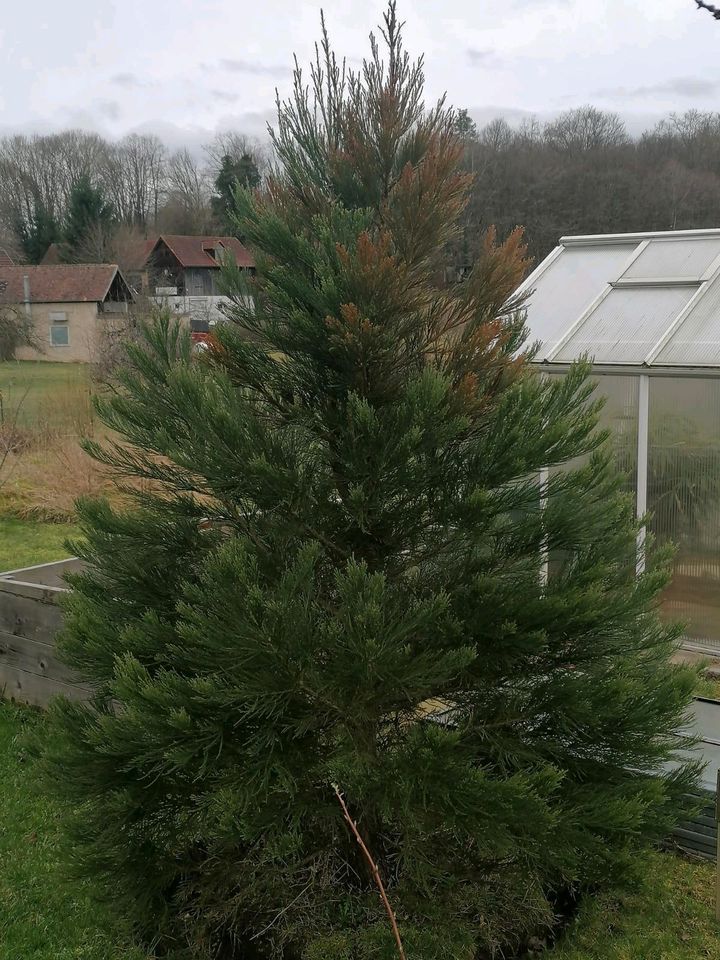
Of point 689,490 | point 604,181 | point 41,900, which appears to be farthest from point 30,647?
point 604,181

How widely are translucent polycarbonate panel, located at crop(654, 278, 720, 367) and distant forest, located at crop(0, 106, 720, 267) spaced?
33.3ft

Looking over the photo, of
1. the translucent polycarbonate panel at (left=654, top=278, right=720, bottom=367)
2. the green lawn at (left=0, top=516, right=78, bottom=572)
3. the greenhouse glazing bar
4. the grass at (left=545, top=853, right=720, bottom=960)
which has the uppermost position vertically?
the translucent polycarbonate panel at (left=654, top=278, right=720, bottom=367)

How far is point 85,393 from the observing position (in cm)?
1498

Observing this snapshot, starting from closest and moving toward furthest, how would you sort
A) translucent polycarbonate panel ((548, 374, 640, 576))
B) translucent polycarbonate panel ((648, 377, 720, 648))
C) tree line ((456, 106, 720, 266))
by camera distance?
1. translucent polycarbonate panel ((648, 377, 720, 648))
2. translucent polycarbonate panel ((548, 374, 640, 576))
3. tree line ((456, 106, 720, 266))

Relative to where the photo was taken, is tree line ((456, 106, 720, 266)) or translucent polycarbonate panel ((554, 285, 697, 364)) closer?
translucent polycarbonate panel ((554, 285, 697, 364))

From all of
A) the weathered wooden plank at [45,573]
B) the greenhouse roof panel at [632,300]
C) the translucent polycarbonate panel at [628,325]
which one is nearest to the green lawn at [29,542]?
the weathered wooden plank at [45,573]

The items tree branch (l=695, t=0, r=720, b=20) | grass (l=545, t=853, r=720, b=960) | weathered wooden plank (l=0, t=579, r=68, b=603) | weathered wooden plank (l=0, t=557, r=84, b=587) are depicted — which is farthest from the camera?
weathered wooden plank (l=0, t=557, r=84, b=587)

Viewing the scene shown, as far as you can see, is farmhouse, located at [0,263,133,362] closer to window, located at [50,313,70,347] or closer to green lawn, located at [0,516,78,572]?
window, located at [50,313,70,347]

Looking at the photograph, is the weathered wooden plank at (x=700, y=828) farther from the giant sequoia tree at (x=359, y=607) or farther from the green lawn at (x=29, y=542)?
the green lawn at (x=29, y=542)

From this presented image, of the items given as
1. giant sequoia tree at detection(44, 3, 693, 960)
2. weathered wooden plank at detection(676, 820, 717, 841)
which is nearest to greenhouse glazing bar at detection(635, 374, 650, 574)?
weathered wooden plank at detection(676, 820, 717, 841)

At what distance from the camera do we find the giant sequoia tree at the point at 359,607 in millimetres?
2850

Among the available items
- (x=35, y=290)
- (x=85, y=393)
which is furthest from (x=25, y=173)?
(x=85, y=393)

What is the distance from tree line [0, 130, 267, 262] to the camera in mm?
47344

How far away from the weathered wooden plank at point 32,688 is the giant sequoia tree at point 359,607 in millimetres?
2378
